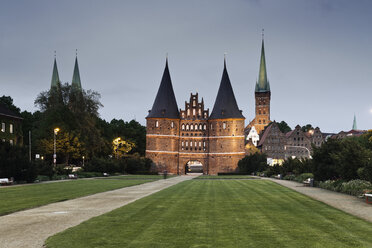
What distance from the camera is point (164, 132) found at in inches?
3725

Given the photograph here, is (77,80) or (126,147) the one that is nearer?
(126,147)

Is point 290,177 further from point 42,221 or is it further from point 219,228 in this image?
point 42,221

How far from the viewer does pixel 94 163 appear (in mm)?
66250

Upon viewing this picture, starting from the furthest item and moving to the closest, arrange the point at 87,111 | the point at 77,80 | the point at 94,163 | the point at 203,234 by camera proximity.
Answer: the point at 77,80 < the point at 87,111 < the point at 94,163 < the point at 203,234

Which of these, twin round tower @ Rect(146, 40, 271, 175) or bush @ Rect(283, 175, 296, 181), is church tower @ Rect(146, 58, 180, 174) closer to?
twin round tower @ Rect(146, 40, 271, 175)

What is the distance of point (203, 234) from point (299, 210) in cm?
708

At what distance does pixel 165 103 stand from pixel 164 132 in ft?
22.6

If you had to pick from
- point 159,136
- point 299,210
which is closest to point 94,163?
point 159,136

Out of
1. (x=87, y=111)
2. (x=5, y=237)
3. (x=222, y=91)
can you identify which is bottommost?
(x=5, y=237)

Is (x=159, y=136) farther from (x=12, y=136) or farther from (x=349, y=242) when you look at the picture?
(x=349, y=242)

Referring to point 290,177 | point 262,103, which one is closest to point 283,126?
point 262,103

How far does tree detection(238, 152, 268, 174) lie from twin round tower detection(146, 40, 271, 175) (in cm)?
943

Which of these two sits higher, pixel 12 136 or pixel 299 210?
pixel 12 136

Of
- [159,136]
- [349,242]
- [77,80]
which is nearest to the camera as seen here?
[349,242]
